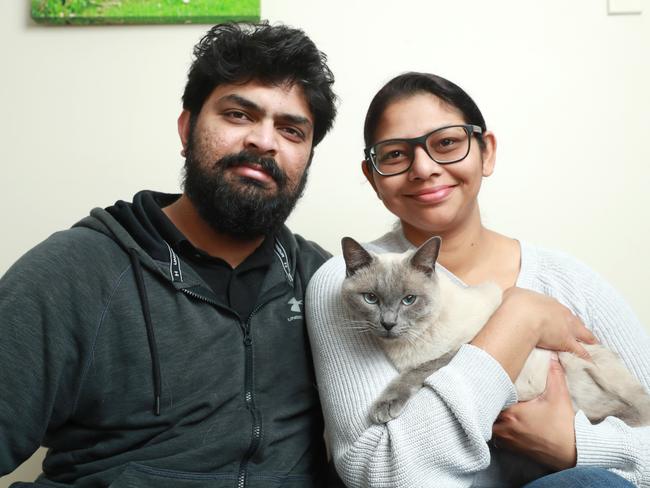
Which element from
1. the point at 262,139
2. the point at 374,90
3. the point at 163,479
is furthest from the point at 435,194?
the point at 163,479

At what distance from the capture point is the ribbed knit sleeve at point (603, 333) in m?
1.09

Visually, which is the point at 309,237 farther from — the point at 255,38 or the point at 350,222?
the point at 255,38

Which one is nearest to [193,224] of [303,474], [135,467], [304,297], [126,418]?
[304,297]

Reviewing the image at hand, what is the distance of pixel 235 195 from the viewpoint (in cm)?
137

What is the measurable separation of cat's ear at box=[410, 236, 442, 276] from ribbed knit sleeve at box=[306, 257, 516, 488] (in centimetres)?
24

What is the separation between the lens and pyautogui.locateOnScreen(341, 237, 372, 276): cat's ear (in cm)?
127

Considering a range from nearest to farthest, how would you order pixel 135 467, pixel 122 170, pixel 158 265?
1. pixel 135 467
2. pixel 158 265
3. pixel 122 170

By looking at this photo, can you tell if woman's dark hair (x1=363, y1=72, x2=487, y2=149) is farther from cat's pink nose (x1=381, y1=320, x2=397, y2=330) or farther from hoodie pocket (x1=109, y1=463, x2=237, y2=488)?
hoodie pocket (x1=109, y1=463, x2=237, y2=488)

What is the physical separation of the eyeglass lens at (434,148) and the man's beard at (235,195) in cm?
33

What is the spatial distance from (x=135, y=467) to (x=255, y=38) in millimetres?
1251

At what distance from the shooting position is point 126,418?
46.3 inches

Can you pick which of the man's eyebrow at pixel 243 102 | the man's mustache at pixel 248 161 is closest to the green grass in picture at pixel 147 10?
the man's eyebrow at pixel 243 102

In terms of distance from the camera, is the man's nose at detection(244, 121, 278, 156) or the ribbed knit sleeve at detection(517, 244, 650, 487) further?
the man's nose at detection(244, 121, 278, 156)

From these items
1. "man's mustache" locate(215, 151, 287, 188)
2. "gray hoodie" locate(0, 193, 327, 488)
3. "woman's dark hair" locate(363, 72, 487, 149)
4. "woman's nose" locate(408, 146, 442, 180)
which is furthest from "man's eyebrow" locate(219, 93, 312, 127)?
"gray hoodie" locate(0, 193, 327, 488)
